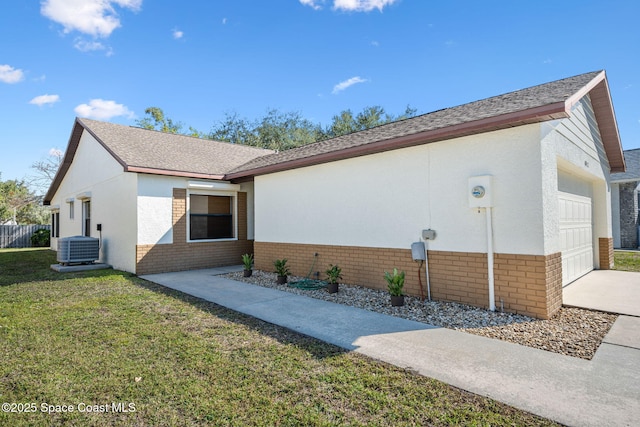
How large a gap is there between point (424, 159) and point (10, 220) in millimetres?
46405

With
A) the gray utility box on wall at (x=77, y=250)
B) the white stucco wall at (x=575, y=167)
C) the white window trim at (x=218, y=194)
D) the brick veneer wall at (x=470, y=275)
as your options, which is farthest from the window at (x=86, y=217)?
the white stucco wall at (x=575, y=167)

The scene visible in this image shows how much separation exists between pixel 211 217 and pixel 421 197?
7736 mm

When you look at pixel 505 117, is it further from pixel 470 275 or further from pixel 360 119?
pixel 360 119

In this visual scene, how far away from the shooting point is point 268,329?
15.5 feet

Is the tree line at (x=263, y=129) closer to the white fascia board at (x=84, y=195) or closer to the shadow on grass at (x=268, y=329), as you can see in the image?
the white fascia board at (x=84, y=195)

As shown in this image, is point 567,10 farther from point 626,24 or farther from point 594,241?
point 594,241

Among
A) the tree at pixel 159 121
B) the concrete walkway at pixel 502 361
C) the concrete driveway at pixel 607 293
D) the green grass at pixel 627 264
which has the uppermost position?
the tree at pixel 159 121

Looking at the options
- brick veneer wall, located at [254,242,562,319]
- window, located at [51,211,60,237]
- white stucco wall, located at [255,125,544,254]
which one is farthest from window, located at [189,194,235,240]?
window, located at [51,211,60,237]

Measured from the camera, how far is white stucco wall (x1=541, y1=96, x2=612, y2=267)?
5191 millimetres

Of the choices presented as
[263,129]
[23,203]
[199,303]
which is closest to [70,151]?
[199,303]

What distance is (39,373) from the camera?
11.0 feet

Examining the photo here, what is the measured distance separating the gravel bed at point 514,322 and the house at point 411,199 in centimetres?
26

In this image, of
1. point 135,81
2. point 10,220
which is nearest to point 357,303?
point 135,81

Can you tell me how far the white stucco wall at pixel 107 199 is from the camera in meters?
9.93
